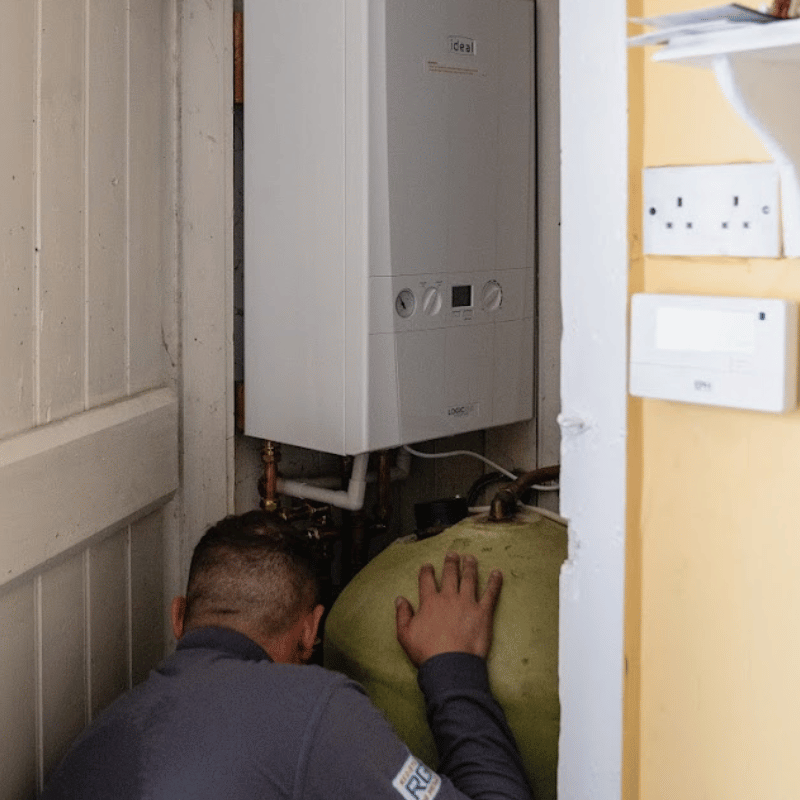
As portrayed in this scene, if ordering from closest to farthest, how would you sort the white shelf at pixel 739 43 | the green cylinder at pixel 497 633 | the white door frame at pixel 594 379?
the white shelf at pixel 739 43
the white door frame at pixel 594 379
the green cylinder at pixel 497 633

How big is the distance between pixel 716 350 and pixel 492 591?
A: 23.6 inches

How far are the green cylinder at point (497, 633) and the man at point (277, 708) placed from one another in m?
0.03

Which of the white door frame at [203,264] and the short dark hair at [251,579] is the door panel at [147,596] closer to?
the white door frame at [203,264]

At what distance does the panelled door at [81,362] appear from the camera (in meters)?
1.60

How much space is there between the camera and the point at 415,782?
4.64ft

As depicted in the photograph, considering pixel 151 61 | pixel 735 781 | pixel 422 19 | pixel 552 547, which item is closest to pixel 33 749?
pixel 552 547

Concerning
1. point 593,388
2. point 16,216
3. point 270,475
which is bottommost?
point 270,475

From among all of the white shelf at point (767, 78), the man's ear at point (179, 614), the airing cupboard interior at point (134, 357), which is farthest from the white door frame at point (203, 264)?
the white shelf at point (767, 78)

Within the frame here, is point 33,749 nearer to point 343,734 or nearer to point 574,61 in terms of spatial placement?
point 343,734

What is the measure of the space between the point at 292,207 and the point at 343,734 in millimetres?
956

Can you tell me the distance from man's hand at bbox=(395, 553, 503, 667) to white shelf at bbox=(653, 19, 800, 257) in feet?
2.30

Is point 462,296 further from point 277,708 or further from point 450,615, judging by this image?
point 277,708

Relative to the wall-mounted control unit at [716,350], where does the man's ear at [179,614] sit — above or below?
below

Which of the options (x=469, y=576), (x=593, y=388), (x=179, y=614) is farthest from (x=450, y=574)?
(x=593, y=388)
